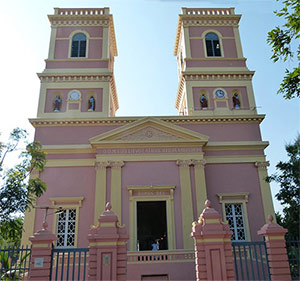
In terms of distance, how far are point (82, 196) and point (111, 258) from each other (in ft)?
28.3

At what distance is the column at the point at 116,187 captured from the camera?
16.2 metres

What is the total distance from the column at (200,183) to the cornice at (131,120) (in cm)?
291

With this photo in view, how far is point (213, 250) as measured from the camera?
8.63 metres

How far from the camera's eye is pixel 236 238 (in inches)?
643

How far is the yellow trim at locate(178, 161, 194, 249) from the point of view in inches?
612

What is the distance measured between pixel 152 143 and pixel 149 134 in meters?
0.62

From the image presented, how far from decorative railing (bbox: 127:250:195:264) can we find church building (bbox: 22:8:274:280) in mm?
254

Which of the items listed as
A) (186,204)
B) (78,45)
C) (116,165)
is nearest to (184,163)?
(186,204)

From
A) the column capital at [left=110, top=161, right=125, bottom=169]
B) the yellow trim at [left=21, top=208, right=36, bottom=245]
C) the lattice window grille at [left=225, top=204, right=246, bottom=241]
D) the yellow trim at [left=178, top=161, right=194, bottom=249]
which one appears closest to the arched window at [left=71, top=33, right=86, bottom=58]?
the column capital at [left=110, top=161, right=125, bottom=169]

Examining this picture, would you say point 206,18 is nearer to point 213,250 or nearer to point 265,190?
point 265,190

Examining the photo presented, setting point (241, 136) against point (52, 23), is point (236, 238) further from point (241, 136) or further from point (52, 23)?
point (52, 23)

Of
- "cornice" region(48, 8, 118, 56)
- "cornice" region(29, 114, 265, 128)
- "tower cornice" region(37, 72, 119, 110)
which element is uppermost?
"cornice" region(48, 8, 118, 56)

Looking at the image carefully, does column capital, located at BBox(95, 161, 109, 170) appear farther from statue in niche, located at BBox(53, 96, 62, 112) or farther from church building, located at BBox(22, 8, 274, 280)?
statue in niche, located at BBox(53, 96, 62, 112)

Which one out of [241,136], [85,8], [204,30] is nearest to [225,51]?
[204,30]
